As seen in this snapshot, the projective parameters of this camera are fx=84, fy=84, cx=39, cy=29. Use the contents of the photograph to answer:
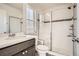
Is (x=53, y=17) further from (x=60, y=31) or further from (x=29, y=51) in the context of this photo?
(x=29, y=51)

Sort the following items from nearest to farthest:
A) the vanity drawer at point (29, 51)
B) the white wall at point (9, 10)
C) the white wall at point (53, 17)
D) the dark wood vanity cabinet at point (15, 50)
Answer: the dark wood vanity cabinet at point (15, 50) < the vanity drawer at point (29, 51) < the white wall at point (9, 10) < the white wall at point (53, 17)

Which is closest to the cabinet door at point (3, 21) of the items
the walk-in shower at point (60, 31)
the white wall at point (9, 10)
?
the white wall at point (9, 10)

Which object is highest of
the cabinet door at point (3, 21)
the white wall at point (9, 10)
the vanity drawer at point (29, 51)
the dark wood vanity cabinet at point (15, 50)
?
the white wall at point (9, 10)

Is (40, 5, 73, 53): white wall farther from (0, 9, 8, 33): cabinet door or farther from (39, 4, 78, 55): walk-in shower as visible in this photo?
(0, 9, 8, 33): cabinet door

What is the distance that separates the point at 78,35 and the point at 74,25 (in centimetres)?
32

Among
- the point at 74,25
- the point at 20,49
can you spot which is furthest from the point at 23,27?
→ the point at 74,25

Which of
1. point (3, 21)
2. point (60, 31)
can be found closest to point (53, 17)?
point (60, 31)

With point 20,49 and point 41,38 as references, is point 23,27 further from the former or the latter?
point 20,49

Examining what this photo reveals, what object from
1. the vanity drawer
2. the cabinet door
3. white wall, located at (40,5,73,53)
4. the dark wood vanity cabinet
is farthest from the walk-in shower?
the cabinet door

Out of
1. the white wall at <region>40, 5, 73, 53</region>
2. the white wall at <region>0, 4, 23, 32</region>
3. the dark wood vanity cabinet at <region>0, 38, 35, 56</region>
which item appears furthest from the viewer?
the white wall at <region>40, 5, 73, 53</region>

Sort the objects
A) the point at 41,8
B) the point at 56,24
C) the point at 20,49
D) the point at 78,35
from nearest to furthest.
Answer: the point at 20,49 < the point at 78,35 < the point at 41,8 < the point at 56,24

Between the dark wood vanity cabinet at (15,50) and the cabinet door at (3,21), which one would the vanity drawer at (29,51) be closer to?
the dark wood vanity cabinet at (15,50)

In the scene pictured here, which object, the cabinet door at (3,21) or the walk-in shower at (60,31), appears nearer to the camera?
the cabinet door at (3,21)

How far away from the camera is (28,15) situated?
7.27 feet
